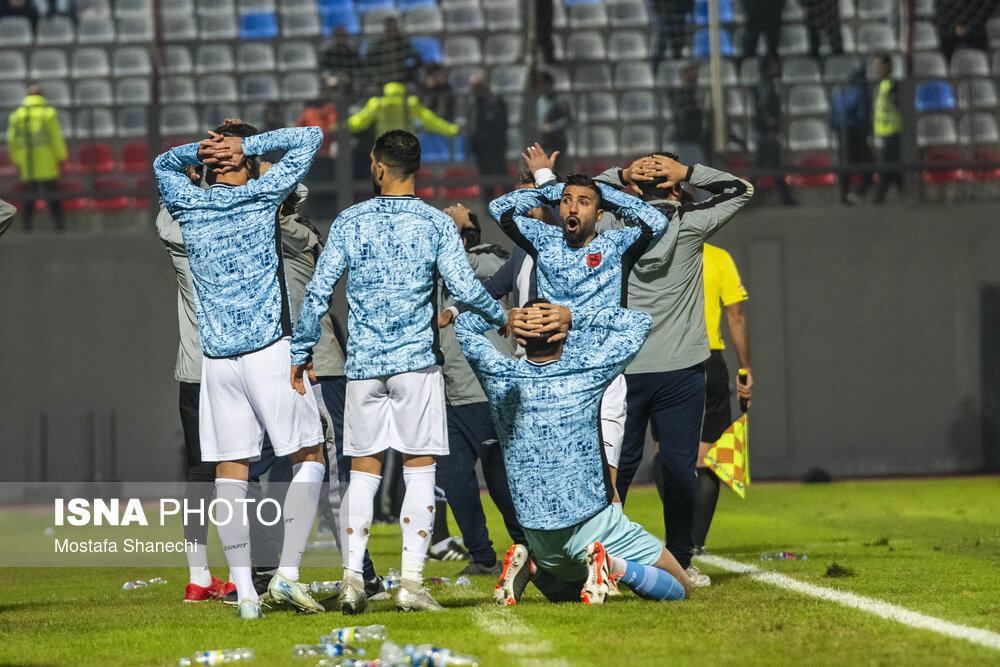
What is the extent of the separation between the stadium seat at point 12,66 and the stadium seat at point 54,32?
32 centimetres

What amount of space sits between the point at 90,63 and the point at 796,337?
915 cm

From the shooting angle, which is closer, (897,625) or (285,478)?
(897,625)

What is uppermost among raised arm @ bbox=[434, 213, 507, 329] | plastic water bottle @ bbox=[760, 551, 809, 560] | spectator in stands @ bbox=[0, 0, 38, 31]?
spectator in stands @ bbox=[0, 0, 38, 31]

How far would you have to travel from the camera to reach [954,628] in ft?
16.0

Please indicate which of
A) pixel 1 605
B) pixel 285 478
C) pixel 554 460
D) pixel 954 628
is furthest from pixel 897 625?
pixel 1 605

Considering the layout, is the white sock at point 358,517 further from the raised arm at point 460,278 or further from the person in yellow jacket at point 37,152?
the person in yellow jacket at point 37,152

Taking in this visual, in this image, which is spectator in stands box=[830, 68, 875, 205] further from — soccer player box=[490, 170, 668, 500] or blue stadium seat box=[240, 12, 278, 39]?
soccer player box=[490, 170, 668, 500]

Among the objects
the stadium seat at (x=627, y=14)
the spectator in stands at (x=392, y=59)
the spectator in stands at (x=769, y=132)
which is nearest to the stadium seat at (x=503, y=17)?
the stadium seat at (x=627, y=14)

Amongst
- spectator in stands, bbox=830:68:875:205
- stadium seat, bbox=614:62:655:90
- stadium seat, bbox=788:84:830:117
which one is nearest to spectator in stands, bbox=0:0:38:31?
stadium seat, bbox=614:62:655:90

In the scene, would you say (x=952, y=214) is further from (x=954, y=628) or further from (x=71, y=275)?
(x=954, y=628)

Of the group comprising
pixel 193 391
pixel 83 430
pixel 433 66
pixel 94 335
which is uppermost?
pixel 433 66

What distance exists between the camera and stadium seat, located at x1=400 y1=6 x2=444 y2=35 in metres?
17.2

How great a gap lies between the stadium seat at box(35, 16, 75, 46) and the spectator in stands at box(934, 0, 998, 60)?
10582mm

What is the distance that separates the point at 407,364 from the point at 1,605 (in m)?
2.48
